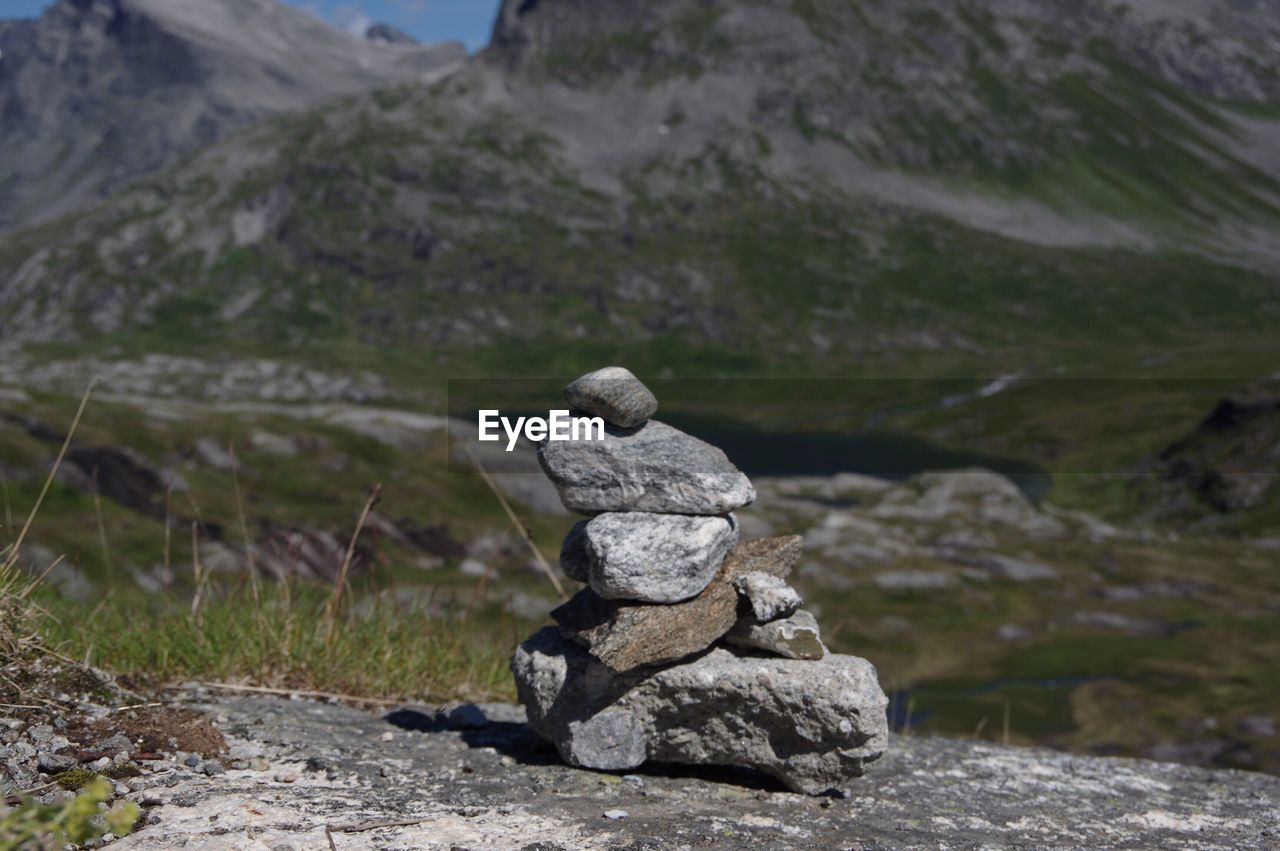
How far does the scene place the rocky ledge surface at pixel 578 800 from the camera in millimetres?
7570

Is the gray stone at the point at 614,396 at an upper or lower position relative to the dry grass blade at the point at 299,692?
upper

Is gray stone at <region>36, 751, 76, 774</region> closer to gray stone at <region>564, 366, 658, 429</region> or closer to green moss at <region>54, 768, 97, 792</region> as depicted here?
green moss at <region>54, 768, 97, 792</region>

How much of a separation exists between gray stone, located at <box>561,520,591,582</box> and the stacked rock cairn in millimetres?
168

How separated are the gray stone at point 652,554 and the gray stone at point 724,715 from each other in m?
0.79

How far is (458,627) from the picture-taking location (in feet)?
46.3

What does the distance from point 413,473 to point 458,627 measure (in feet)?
332

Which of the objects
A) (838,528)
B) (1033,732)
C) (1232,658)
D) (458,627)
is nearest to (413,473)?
(838,528)

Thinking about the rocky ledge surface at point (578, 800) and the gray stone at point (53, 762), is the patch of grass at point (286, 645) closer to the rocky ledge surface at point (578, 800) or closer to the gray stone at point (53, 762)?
the rocky ledge surface at point (578, 800)

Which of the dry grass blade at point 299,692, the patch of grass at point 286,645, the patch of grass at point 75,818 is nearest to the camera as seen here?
→ the patch of grass at point 75,818

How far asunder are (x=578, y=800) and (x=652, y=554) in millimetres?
2307

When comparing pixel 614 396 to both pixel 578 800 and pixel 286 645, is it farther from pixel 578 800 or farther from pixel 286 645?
pixel 286 645

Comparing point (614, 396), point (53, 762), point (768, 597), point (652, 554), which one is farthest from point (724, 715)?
point (53, 762)

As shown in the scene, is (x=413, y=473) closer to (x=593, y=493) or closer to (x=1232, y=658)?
(x=1232, y=658)

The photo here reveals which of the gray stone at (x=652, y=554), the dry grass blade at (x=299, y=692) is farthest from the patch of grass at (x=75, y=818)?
the dry grass blade at (x=299, y=692)
